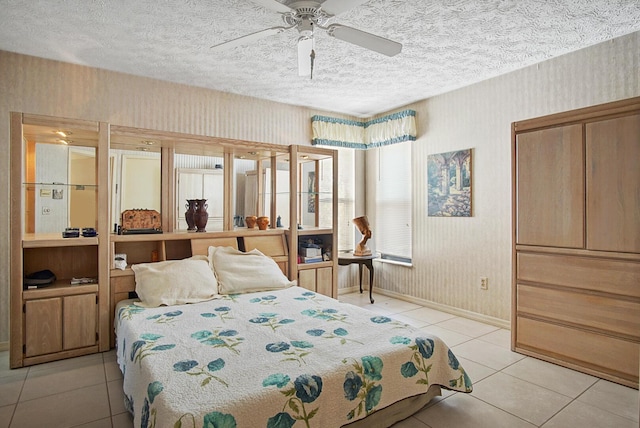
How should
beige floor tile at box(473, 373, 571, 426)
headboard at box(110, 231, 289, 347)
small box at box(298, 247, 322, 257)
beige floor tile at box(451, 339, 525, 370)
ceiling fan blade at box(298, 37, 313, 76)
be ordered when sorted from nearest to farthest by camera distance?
beige floor tile at box(473, 373, 571, 426) → ceiling fan blade at box(298, 37, 313, 76) → beige floor tile at box(451, 339, 525, 370) → headboard at box(110, 231, 289, 347) → small box at box(298, 247, 322, 257)

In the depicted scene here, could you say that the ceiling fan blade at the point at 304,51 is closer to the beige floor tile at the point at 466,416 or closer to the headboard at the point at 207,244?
the headboard at the point at 207,244

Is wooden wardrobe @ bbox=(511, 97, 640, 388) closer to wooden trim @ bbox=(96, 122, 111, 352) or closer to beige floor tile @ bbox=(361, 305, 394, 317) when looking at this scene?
beige floor tile @ bbox=(361, 305, 394, 317)

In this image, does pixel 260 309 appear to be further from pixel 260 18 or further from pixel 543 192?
pixel 543 192

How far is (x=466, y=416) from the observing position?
2.21 meters

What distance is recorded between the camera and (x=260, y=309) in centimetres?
286

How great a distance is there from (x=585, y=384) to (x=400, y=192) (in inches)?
115

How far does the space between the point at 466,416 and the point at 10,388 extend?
9.85 ft

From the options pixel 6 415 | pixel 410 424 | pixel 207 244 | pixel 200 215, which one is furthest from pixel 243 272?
pixel 410 424

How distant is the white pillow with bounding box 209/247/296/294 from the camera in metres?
3.35

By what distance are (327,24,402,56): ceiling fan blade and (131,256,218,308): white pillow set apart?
2218mm

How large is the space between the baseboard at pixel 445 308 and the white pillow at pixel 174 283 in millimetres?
2413

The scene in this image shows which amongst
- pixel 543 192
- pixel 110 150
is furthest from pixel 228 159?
pixel 543 192

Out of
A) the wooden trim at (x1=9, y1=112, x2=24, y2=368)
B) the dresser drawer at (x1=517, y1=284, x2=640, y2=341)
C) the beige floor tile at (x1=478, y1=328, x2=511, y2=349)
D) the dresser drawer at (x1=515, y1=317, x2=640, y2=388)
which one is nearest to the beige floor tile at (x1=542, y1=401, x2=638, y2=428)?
the dresser drawer at (x1=515, y1=317, x2=640, y2=388)

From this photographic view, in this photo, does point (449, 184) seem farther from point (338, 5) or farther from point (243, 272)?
point (338, 5)
